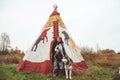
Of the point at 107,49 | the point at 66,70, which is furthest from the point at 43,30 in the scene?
the point at 107,49

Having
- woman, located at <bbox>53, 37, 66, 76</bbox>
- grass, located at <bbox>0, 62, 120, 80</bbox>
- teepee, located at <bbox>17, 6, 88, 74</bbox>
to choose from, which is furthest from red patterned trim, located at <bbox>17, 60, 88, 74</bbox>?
woman, located at <bbox>53, 37, 66, 76</bbox>

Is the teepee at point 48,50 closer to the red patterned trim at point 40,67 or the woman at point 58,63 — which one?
the red patterned trim at point 40,67

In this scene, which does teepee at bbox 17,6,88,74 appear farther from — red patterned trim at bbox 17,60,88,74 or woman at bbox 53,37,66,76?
woman at bbox 53,37,66,76

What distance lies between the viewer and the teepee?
43.3 feet

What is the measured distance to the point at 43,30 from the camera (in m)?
14.4

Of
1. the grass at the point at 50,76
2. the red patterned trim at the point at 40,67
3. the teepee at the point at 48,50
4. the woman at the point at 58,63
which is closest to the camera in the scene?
the grass at the point at 50,76

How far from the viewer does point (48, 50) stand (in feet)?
44.2

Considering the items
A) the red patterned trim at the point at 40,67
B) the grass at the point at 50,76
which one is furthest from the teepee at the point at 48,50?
the grass at the point at 50,76

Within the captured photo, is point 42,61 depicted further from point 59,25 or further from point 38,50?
point 59,25

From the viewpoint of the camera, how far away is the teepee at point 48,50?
13211mm

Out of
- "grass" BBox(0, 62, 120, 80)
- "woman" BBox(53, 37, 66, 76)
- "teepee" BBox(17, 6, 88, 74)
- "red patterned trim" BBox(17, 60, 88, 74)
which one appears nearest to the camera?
"grass" BBox(0, 62, 120, 80)

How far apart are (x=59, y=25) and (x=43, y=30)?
2.96 feet

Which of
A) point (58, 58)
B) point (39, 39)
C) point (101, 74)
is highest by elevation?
point (39, 39)

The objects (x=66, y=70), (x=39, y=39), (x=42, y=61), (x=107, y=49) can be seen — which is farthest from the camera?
(x=107, y=49)
